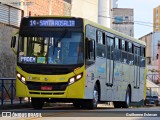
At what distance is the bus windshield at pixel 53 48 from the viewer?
64.6 feet

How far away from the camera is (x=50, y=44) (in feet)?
65.2

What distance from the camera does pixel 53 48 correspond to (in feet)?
64.7

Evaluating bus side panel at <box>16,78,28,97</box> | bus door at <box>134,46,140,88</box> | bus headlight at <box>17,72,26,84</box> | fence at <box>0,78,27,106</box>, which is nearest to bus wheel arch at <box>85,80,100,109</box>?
bus side panel at <box>16,78,28,97</box>

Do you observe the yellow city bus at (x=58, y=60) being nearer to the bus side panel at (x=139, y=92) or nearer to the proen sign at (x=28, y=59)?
the proen sign at (x=28, y=59)

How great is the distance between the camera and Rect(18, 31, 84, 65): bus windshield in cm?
1969

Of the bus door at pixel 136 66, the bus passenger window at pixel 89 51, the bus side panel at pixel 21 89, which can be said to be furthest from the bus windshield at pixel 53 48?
the bus door at pixel 136 66

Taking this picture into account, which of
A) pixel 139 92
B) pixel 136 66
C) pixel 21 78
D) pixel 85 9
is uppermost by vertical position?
pixel 85 9

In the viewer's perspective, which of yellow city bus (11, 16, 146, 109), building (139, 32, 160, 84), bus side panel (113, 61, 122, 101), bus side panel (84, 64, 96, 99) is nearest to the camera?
yellow city bus (11, 16, 146, 109)

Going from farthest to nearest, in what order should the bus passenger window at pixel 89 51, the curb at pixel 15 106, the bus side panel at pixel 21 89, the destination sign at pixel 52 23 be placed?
the curb at pixel 15 106
the destination sign at pixel 52 23
the bus passenger window at pixel 89 51
the bus side panel at pixel 21 89

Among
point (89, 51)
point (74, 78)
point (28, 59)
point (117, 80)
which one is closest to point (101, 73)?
point (89, 51)

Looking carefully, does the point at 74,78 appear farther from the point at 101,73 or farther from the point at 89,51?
the point at 101,73

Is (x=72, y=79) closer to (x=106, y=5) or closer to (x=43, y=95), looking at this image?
(x=43, y=95)

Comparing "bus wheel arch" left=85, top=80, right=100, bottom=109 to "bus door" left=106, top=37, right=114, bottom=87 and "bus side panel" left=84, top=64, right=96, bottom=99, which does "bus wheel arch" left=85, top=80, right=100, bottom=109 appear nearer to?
"bus side panel" left=84, top=64, right=96, bottom=99

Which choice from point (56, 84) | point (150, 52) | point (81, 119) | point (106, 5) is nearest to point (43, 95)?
point (56, 84)
